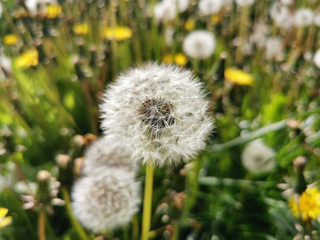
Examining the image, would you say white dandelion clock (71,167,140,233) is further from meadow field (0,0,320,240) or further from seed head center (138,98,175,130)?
seed head center (138,98,175,130)

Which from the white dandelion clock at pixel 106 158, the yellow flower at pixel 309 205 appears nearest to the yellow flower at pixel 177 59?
the white dandelion clock at pixel 106 158

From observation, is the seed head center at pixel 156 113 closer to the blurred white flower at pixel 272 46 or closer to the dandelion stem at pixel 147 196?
the dandelion stem at pixel 147 196

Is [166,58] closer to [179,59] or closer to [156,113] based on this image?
[179,59]

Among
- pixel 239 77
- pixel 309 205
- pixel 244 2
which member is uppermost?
pixel 244 2

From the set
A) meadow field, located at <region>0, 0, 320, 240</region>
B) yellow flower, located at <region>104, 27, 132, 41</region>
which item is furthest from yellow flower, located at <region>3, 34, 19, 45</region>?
yellow flower, located at <region>104, 27, 132, 41</region>

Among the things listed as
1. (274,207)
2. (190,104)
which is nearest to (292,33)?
(274,207)

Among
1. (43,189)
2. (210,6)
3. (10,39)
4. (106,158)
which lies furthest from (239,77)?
(10,39)

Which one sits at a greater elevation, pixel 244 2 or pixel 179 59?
pixel 244 2
